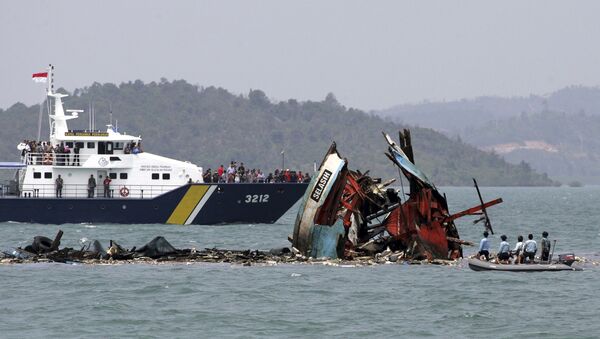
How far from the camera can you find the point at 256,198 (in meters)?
64.9

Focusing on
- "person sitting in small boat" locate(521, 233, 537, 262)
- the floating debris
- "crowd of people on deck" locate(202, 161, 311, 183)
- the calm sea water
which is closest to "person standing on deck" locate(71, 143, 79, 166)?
"crowd of people on deck" locate(202, 161, 311, 183)

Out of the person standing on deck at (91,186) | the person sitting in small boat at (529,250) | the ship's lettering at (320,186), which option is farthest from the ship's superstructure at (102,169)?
the person sitting in small boat at (529,250)

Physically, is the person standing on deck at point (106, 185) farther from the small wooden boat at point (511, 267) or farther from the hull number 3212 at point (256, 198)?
the small wooden boat at point (511, 267)

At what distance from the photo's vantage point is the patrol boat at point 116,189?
63406 millimetres

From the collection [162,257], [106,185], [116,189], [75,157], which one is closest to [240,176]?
[116,189]

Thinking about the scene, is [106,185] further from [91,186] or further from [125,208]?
[125,208]

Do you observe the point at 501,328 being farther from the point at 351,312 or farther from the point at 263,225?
the point at 263,225

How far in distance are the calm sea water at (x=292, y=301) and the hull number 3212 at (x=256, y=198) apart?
2176cm

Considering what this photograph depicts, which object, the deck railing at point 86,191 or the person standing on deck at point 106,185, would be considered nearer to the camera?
the person standing on deck at point 106,185

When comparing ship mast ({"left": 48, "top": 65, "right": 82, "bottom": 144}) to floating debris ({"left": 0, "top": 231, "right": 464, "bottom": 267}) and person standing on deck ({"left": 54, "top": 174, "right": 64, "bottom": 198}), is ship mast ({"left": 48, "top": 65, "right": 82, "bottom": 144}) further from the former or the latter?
floating debris ({"left": 0, "top": 231, "right": 464, "bottom": 267})

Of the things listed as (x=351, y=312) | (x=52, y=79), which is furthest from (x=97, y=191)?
(x=351, y=312)

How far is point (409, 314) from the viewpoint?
111 feet

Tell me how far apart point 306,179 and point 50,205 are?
44.3 feet

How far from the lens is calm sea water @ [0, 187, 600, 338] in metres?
31.6
